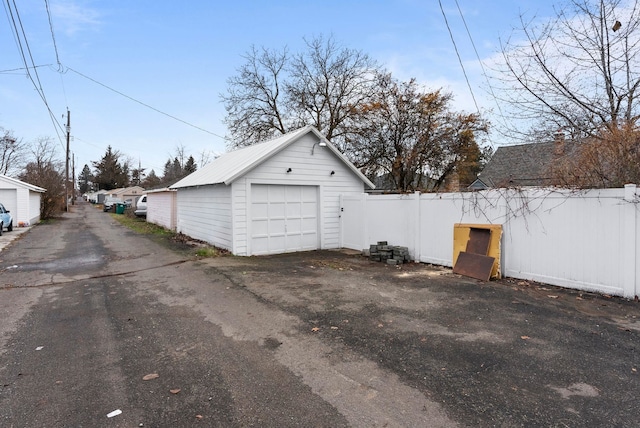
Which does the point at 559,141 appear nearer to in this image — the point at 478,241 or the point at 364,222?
the point at 478,241

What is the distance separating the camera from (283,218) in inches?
454

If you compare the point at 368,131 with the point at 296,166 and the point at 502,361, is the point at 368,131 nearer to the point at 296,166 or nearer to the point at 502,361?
the point at 296,166

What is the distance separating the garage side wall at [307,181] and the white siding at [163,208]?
30.3ft

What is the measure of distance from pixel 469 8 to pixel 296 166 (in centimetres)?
635

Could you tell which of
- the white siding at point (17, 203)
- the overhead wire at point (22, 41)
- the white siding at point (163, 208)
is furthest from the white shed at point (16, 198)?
the overhead wire at point (22, 41)

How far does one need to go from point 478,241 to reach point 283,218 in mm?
6016

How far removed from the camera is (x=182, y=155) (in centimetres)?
5172

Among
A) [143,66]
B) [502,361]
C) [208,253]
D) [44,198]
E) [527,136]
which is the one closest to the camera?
[502,361]

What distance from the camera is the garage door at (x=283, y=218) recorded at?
11.0 m

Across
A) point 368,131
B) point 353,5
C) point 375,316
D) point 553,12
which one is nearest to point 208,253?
point 375,316

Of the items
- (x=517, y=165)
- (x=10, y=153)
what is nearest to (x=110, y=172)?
(x=10, y=153)

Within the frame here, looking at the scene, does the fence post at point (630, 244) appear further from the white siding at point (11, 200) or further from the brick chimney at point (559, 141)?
the white siding at point (11, 200)

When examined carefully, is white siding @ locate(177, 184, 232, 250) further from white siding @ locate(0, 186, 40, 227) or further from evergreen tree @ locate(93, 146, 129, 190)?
evergreen tree @ locate(93, 146, 129, 190)

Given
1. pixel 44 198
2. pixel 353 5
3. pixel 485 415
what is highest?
pixel 353 5
